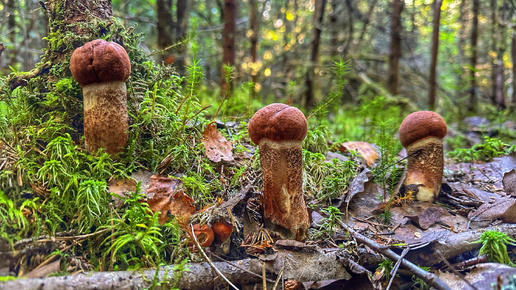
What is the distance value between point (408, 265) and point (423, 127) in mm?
1381

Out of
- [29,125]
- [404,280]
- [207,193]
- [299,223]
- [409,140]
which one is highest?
[29,125]

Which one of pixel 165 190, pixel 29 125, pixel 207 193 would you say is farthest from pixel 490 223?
pixel 29 125

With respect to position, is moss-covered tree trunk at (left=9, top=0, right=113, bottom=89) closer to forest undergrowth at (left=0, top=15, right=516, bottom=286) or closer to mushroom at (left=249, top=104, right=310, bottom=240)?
forest undergrowth at (left=0, top=15, right=516, bottom=286)

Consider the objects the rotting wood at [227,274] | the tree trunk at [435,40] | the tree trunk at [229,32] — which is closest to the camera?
the rotting wood at [227,274]

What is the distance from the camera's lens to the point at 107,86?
2.15 meters

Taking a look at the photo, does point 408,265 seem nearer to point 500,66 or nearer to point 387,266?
point 387,266

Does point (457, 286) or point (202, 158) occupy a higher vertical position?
point (202, 158)

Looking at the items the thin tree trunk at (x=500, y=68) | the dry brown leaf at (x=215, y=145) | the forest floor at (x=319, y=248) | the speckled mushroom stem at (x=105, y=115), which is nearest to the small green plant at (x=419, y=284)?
the forest floor at (x=319, y=248)

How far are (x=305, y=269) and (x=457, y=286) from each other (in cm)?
84

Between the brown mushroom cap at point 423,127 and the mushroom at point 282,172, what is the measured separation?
1.28m

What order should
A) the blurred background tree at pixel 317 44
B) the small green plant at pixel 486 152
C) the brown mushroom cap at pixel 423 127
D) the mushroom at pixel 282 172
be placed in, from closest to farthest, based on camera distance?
the mushroom at pixel 282 172 < the brown mushroom cap at pixel 423 127 < the small green plant at pixel 486 152 < the blurred background tree at pixel 317 44

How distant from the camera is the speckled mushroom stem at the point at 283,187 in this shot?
206 cm

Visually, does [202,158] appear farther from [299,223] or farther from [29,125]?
[29,125]

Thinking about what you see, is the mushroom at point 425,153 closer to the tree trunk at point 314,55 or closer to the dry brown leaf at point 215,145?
the dry brown leaf at point 215,145
